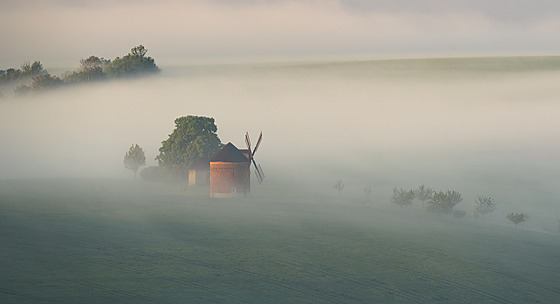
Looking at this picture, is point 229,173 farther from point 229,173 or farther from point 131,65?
point 131,65

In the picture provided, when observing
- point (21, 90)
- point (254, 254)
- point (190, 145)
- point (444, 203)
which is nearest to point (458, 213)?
point (444, 203)

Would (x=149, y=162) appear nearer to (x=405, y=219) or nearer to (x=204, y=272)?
(x=405, y=219)

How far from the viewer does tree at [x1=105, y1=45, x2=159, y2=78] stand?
168 meters

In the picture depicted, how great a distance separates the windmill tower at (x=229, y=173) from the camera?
342 feet

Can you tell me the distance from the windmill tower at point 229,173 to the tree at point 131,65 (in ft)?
236

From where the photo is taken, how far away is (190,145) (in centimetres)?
11606

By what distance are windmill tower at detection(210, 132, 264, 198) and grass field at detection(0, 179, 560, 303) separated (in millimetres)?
2236

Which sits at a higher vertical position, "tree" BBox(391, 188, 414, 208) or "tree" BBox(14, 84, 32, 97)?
"tree" BBox(14, 84, 32, 97)

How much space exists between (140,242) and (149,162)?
255 feet

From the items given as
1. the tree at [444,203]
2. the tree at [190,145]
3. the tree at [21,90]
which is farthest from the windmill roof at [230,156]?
the tree at [21,90]

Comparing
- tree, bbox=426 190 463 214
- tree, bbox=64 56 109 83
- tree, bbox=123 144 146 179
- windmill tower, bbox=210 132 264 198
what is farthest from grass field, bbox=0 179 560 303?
tree, bbox=64 56 109 83

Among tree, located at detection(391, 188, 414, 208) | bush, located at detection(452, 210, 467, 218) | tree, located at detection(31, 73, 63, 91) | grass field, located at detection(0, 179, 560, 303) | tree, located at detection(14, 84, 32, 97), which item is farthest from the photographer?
tree, located at detection(14, 84, 32, 97)

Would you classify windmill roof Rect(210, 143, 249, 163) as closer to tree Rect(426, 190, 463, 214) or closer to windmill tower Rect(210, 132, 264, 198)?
windmill tower Rect(210, 132, 264, 198)

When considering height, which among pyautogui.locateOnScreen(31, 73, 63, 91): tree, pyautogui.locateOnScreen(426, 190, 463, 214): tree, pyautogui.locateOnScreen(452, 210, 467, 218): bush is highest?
pyautogui.locateOnScreen(31, 73, 63, 91): tree
